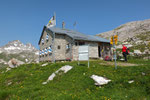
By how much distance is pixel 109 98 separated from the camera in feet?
21.2

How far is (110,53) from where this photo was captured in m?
30.4

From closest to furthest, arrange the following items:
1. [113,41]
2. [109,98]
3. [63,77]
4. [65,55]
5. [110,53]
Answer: [109,98] → [63,77] → [113,41] → [65,55] → [110,53]

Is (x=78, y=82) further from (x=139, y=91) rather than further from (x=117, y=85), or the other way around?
(x=139, y=91)

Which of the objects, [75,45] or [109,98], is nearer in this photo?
[109,98]

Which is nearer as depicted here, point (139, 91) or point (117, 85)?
point (139, 91)

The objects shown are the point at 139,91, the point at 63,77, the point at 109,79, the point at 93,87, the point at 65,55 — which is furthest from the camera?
the point at 65,55

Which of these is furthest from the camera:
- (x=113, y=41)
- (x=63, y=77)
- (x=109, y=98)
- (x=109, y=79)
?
(x=113, y=41)

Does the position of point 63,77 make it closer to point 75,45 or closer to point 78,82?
point 78,82

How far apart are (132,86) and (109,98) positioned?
92.2 inches

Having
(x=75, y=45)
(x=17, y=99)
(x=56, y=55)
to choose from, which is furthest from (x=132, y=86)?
(x=56, y=55)

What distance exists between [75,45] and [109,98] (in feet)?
57.6

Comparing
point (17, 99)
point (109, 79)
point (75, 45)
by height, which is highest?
point (75, 45)

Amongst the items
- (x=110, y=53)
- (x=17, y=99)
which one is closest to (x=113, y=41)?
(x=17, y=99)

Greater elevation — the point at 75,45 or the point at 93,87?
the point at 75,45
